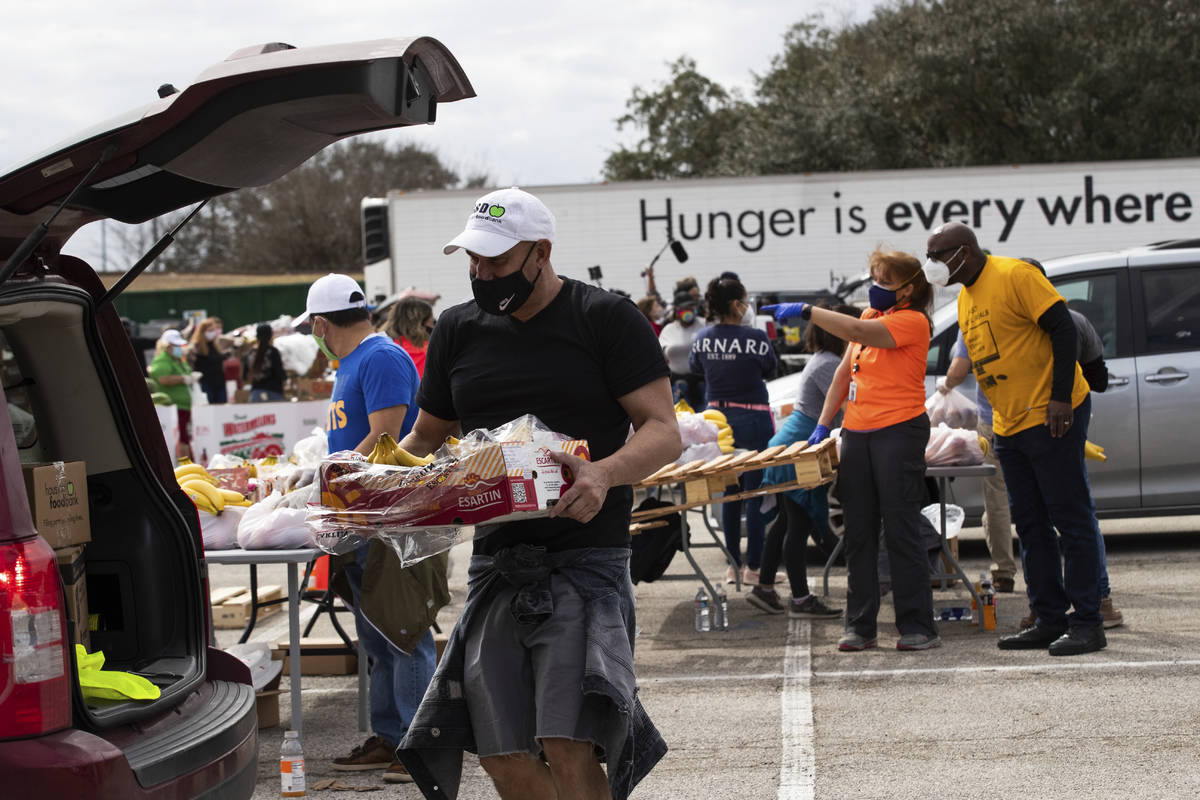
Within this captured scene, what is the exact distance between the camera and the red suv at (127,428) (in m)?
2.89

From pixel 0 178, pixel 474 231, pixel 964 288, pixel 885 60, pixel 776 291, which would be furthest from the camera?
pixel 885 60

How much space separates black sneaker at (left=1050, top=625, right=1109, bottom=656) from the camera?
6.49 meters

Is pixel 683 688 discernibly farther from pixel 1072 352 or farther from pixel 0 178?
pixel 0 178

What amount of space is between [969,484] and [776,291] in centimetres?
1345

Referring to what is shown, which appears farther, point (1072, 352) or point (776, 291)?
point (776, 291)

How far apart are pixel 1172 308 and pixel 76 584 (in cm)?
729

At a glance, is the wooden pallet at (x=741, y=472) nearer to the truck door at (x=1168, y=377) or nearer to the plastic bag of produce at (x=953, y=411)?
the plastic bag of produce at (x=953, y=411)

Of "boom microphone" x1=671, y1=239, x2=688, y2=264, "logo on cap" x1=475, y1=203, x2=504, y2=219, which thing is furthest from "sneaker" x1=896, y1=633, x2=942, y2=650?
"boom microphone" x1=671, y1=239, x2=688, y2=264

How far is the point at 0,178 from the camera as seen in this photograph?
3.15 metres

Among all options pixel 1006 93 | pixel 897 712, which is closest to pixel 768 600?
pixel 897 712

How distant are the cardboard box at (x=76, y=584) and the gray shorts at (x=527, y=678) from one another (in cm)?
99

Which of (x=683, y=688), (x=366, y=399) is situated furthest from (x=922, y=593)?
(x=366, y=399)

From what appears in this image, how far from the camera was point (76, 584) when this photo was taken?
140 inches

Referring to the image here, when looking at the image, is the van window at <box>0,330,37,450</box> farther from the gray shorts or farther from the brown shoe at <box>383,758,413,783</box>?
the brown shoe at <box>383,758,413,783</box>
